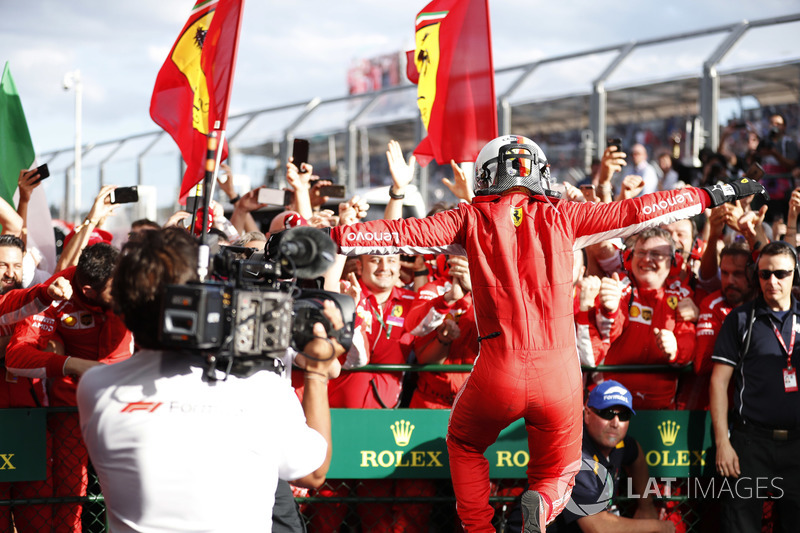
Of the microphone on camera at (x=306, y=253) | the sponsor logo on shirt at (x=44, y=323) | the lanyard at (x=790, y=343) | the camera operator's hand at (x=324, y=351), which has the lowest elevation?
the lanyard at (x=790, y=343)

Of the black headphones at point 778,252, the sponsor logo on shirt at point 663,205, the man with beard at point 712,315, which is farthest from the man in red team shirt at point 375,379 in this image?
the black headphones at point 778,252

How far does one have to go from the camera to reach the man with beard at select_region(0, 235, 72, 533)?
13.8 ft

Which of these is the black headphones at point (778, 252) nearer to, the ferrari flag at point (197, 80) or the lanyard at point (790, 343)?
the lanyard at point (790, 343)

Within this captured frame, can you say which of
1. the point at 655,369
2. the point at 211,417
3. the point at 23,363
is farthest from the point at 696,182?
the point at 211,417

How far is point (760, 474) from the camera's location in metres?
4.44

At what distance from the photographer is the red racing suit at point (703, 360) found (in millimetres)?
4719

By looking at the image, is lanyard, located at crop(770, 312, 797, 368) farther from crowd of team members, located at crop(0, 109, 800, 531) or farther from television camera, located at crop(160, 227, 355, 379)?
television camera, located at crop(160, 227, 355, 379)

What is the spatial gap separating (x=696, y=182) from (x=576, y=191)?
2.83 m

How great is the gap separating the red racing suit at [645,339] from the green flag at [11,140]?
16.3 feet

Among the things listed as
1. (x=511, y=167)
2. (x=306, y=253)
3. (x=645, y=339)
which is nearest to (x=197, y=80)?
(x=511, y=167)

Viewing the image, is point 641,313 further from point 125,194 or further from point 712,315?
point 125,194

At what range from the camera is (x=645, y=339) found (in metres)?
4.82

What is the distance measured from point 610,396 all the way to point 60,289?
3.04m

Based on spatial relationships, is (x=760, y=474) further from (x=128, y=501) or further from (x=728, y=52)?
(x=728, y=52)
